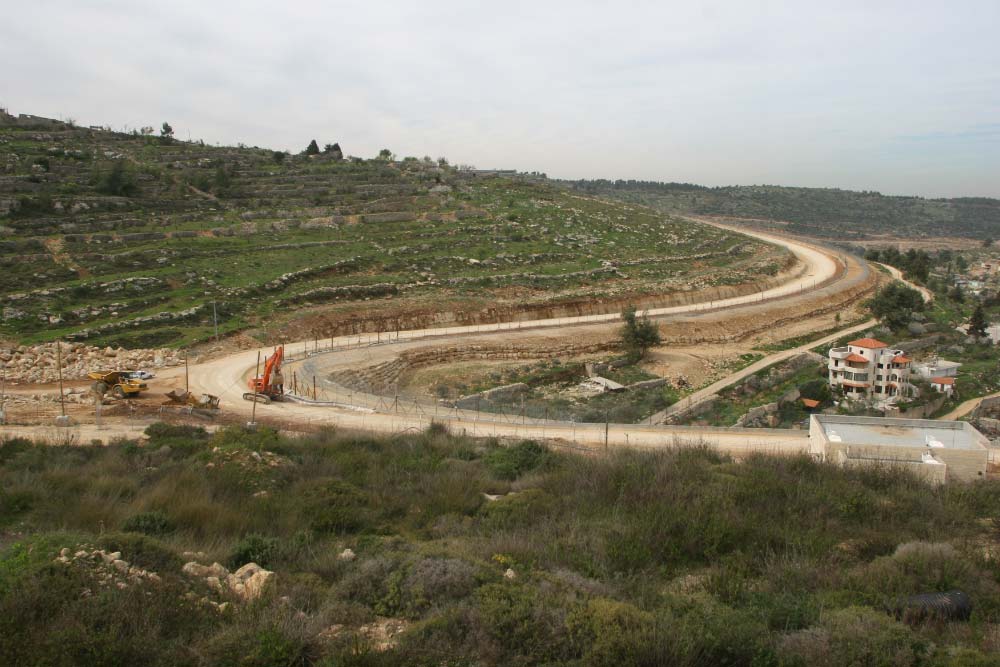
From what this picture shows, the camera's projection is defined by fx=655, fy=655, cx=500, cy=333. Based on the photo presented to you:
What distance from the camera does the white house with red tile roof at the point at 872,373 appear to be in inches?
1105

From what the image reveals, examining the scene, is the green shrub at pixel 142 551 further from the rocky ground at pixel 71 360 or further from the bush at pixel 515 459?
the rocky ground at pixel 71 360

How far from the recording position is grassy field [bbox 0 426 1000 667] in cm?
586

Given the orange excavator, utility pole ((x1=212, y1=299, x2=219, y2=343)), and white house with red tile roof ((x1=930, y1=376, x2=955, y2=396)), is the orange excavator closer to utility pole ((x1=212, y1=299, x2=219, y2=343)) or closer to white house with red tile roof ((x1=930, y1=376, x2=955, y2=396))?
utility pole ((x1=212, y1=299, x2=219, y2=343))

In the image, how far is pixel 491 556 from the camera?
8023 millimetres

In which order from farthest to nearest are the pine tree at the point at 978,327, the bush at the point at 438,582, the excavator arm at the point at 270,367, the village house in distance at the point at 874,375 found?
the pine tree at the point at 978,327, the village house in distance at the point at 874,375, the excavator arm at the point at 270,367, the bush at the point at 438,582

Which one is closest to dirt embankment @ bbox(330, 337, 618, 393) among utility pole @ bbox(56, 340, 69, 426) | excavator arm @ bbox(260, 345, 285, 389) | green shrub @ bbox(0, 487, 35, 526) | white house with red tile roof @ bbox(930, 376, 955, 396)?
excavator arm @ bbox(260, 345, 285, 389)

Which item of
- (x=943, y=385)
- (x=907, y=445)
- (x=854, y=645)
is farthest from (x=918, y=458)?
(x=943, y=385)

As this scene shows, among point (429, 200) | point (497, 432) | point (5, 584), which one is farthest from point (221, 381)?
point (429, 200)

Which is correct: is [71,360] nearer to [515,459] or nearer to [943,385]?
[515,459]

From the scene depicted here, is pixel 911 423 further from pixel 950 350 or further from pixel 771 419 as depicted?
pixel 950 350

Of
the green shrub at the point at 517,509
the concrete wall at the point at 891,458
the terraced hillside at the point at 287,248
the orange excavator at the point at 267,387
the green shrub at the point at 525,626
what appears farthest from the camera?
the terraced hillside at the point at 287,248

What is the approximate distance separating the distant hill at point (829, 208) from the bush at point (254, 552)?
11801 centimetres

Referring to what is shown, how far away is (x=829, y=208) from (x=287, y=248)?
14846cm

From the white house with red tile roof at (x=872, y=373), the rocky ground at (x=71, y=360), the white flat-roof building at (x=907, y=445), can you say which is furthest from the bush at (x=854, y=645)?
the white house with red tile roof at (x=872, y=373)
